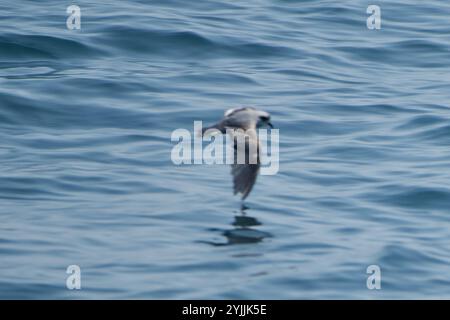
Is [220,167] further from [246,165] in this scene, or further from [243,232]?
[246,165]

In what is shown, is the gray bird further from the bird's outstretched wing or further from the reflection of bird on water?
the reflection of bird on water

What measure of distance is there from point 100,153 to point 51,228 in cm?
258

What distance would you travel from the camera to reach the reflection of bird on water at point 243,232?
12609 millimetres

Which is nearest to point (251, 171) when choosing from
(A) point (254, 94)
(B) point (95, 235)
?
(B) point (95, 235)

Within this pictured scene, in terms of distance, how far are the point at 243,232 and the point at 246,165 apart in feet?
2.64

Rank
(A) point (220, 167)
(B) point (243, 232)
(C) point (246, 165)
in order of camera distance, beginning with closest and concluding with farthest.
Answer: (C) point (246, 165) < (B) point (243, 232) < (A) point (220, 167)

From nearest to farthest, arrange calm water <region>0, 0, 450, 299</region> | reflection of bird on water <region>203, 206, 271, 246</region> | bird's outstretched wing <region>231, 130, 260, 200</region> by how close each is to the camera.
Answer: calm water <region>0, 0, 450, 299</region> < bird's outstretched wing <region>231, 130, 260, 200</region> < reflection of bird on water <region>203, 206, 271, 246</region>

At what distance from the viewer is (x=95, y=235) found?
41.5 feet

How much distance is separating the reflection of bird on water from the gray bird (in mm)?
583

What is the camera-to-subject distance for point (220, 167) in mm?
15172

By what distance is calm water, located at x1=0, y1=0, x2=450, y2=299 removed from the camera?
39.4 ft

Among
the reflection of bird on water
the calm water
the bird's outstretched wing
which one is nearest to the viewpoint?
the calm water

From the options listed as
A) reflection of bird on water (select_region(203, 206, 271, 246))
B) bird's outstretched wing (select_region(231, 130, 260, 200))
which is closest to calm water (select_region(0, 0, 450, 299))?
reflection of bird on water (select_region(203, 206, 271, 246))

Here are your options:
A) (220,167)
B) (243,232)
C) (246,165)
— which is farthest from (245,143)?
(220,167)
